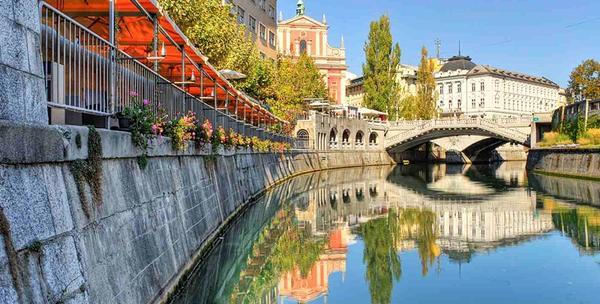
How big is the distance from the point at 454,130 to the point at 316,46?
94.1 feet

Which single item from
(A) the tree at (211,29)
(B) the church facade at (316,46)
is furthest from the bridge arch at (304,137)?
(B) the church facade at (316,46)

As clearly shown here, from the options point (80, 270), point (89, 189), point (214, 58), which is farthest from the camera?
point (214, 58)

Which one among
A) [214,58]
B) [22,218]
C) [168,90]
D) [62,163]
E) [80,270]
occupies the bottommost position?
[80,270]

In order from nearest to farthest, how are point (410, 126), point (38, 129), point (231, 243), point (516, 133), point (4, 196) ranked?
point (4, 196), point (38, 129), point (231, 243), point (516, 133), point (410, 126)

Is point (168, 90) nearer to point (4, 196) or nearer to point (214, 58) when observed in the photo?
point (4, 196)

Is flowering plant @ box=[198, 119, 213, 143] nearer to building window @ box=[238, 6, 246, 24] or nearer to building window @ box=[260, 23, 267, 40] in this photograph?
building window @ box=[238, 6, 246, 24]

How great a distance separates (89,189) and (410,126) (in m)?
68.9

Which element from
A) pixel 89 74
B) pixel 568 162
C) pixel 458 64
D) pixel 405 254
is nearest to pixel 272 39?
pixel 568 162

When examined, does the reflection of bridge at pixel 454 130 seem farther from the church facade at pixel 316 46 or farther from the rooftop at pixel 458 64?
the rooftop at pixel 458 64

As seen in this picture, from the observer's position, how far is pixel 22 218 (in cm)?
452

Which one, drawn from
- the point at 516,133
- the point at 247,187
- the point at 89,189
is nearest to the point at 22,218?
the point at 89,189

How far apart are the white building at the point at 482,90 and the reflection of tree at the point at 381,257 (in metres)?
95.2

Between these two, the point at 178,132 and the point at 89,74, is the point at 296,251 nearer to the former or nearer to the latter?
the point at 178,132

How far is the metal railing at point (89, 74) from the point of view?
20.7ft
